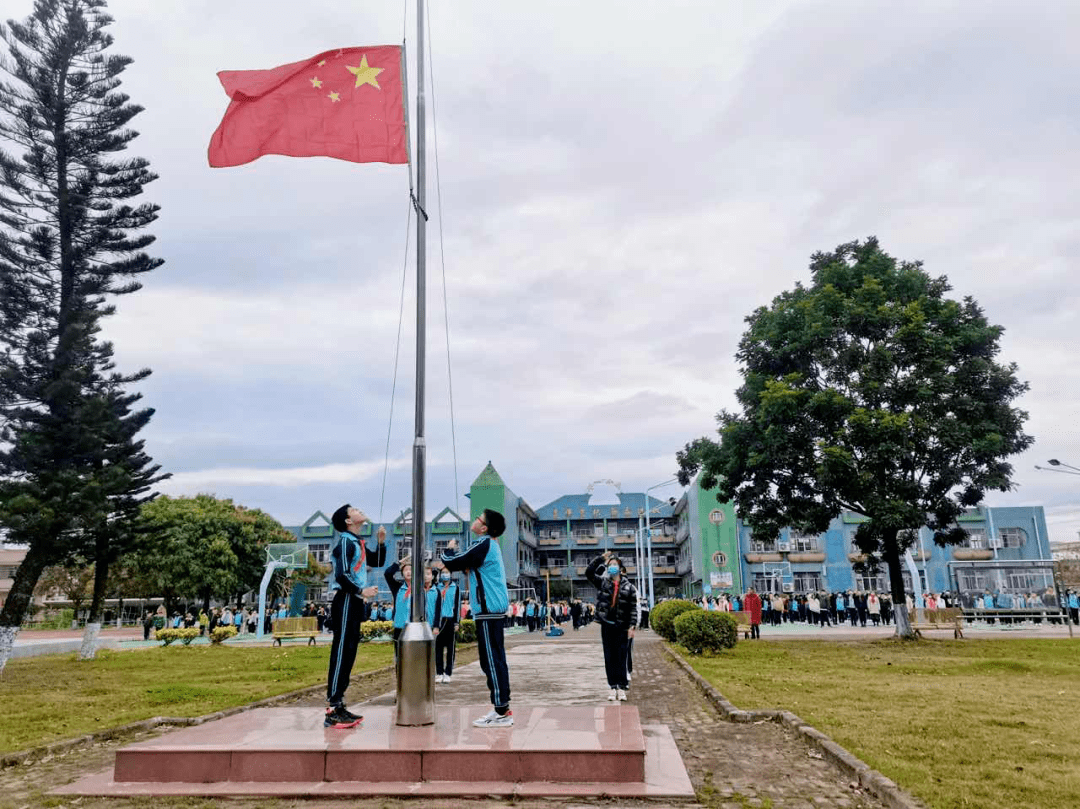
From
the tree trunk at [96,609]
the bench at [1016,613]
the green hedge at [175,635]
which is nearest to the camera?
the tree trunk at [96,609]

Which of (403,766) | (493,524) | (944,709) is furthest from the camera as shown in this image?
(944,709)

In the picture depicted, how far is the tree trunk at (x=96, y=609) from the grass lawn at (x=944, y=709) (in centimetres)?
1623

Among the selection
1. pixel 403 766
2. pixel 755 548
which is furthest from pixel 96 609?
pixel 755 548

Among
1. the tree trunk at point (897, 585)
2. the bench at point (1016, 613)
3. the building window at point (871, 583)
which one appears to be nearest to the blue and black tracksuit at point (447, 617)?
the tree trunk at point (897, 585)

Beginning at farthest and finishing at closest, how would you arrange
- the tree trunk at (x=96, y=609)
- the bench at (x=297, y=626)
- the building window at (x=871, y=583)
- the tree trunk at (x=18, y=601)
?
the building window at (x=871, y=583), the bench at (x=297, y=626), the tree trunk at (x=96, y=609), the tree trunk at (x=18, y=601)

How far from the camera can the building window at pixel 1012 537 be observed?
49.8 meters

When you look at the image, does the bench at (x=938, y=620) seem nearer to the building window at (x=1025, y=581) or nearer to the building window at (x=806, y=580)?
the building window at (x=1025, y=581)

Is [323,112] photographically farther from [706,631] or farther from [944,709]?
[706,631]

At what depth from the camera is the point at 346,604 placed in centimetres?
703

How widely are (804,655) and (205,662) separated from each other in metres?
13.9

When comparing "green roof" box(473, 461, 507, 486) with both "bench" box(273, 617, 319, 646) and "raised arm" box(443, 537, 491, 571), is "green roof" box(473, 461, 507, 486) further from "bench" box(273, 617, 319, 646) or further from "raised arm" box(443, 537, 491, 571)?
"raised arm" box(443, 537, 491, 571)

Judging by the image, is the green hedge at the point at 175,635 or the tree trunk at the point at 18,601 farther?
the green hedge at the point at 175,635

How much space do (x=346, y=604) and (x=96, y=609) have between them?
19839mm

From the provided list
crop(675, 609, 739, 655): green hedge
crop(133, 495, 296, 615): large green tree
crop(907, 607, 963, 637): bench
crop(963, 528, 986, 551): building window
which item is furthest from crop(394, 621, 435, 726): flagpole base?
crop(963, 528, 986, 551): building window
